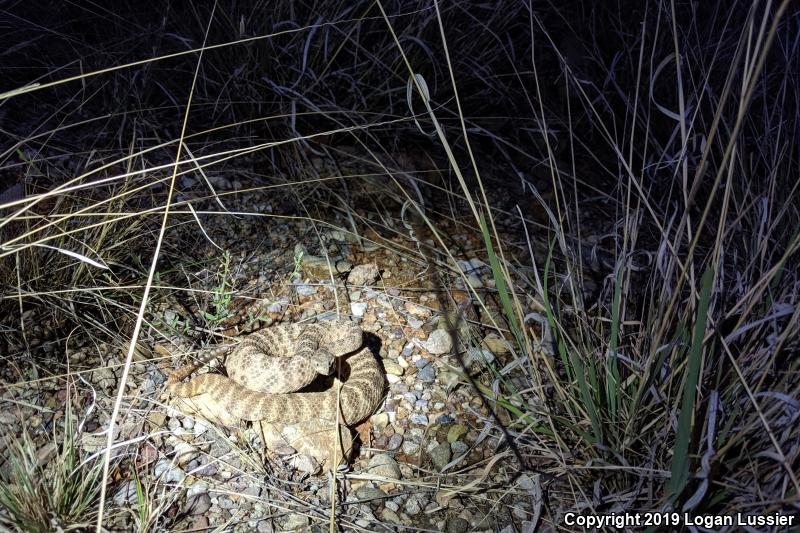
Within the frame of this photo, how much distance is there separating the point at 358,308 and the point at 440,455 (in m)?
0.89

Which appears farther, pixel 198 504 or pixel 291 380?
pixel 291 380

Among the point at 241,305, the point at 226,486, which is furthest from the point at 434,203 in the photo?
the point at 226,486

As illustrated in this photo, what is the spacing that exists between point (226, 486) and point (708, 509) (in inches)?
59.8

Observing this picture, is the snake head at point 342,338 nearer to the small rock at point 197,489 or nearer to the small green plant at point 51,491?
the small rock at point 197,489

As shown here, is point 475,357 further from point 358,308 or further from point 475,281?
point 358,308

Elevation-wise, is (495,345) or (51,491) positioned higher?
(51,491)

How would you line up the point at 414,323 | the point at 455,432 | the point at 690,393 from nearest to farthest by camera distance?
the point at 690,393 → the point at 455,432 → the point at 414,323

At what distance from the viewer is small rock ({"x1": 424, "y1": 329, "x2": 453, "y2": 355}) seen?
278 centimetres

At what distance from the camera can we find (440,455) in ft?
7.65

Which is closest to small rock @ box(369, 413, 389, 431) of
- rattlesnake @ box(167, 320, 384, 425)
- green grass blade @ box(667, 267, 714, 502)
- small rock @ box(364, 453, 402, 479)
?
rattlesnake @ box(167, 320, 384, 425)

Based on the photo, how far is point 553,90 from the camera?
160 inches

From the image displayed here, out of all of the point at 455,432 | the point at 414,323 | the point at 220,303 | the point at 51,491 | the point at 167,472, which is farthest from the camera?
the point at 414,323

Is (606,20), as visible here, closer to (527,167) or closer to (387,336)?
(527,167)

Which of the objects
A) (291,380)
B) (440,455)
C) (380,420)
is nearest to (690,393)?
(440,455)
